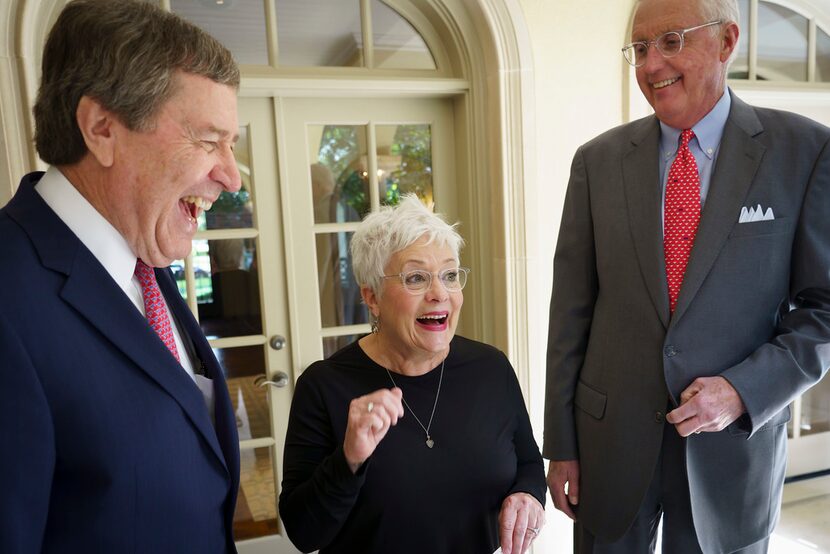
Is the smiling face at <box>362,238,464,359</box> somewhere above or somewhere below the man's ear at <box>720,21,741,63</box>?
below

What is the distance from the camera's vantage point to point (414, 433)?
1413 millimetres

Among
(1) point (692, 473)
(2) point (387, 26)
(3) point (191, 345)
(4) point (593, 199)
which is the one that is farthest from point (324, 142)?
(1) point (692, 473)

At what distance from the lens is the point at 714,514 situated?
143 cm

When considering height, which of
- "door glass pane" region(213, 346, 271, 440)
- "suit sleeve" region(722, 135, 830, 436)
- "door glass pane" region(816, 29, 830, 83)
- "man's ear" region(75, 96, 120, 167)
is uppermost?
"door glass pane" region(816, 29, 830, 83)

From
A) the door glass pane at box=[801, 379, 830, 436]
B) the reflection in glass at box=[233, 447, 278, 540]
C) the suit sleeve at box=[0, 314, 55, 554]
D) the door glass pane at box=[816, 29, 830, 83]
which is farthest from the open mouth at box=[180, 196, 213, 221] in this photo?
the door glass pane at box=[801, 379, 830, 436]

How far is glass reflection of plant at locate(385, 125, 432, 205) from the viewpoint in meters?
2.94

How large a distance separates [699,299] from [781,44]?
272cm

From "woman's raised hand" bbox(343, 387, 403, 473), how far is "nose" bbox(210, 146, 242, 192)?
0.48 m

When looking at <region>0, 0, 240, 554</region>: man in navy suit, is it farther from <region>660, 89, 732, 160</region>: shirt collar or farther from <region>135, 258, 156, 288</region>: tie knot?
<region>660, 89, 732, 160</region>: shirt collar

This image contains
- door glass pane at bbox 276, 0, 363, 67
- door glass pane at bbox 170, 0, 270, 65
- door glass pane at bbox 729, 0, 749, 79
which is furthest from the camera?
door glass pane at bbox 729, 0, 749, 79

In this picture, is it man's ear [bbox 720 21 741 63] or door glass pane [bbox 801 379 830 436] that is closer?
man's ear [bbox 720 21 741 63]

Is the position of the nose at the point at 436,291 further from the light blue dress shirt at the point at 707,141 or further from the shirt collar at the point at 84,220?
the shirt collar at the point at 84,220

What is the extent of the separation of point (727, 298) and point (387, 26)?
6.67 ft

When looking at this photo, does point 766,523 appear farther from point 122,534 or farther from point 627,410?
point 122,534
